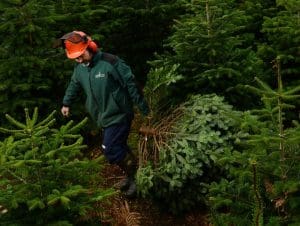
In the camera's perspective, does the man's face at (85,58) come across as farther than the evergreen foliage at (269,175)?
Yes

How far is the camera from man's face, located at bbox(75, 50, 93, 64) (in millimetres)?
6215

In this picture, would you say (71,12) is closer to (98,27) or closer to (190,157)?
(98,27)

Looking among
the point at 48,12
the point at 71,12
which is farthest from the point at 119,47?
the point at 48,12

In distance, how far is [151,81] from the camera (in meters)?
7.01

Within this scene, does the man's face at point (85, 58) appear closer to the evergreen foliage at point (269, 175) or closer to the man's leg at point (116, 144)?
the man's leg at point (116, 144)

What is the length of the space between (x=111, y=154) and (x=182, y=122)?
3.79ft

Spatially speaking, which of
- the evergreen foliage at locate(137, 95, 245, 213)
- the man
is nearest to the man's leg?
the man

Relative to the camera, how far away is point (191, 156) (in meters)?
6.19

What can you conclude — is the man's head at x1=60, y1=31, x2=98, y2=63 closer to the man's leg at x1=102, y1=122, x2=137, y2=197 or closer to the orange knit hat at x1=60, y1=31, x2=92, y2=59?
the orange knit hat at x1=60, y1=31, x2=92, y2=59

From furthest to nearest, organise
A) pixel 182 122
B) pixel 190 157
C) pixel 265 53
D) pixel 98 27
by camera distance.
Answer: pixel 98 27
pixel 265 53
pixel 182 122
pixel 190 157

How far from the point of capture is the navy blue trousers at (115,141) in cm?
662

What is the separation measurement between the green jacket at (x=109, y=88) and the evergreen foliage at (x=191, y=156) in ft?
2.23

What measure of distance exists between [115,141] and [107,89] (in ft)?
2.61

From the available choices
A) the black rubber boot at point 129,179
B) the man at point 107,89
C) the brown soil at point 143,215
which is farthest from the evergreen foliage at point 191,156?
the man at point 107,89
